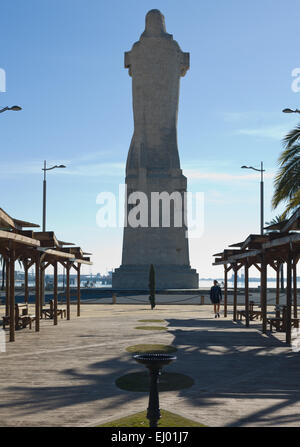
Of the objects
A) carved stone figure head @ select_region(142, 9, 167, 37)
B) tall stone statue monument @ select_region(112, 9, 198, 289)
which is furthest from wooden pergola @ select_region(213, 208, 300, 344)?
carved stone figure head @ select_region(142, 9, 167, 37)

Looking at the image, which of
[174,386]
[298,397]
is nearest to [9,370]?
[174,386]

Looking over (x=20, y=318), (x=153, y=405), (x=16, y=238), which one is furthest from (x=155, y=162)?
(x=153, y=405)

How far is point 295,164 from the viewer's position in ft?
65.6

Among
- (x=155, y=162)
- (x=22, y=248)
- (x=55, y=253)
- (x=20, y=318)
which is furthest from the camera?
(x=155, y=162)

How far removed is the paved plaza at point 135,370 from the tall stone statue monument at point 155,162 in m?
36.5

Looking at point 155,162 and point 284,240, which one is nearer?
point 284,240

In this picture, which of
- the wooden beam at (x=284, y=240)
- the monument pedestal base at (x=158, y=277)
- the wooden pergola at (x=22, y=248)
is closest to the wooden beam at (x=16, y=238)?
the wooden pergola at (x=22, y=248)

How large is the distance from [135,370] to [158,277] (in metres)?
42.2

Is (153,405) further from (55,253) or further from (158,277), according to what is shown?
(158,277)

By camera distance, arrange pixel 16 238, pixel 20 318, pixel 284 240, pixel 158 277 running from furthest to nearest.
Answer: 1. pixel 158 277
2. pixel 20 318
3. pixel 16 238
4. pixel 284 240

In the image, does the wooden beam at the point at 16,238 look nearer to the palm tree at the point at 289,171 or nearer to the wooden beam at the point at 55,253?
the wooden beam at the point at 55,253

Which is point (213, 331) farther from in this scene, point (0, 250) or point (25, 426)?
point (25, 426)

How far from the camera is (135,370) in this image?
11.6 meters

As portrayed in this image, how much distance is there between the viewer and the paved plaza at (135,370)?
25.8 feet
